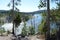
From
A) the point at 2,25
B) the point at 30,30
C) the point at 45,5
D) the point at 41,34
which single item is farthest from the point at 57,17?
the point at 2,25

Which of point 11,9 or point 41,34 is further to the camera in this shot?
point 11,9

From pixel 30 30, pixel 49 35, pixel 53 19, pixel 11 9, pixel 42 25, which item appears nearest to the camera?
pixel 49 35

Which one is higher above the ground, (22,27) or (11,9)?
(11,9)

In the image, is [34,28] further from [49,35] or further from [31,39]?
[49,35]

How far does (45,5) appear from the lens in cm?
1265

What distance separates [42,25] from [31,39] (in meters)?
1.49

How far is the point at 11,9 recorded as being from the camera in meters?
17.7

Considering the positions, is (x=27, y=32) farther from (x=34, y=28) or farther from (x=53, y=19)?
(x=53, y=19)

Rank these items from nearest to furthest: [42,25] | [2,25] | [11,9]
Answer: [42,25] → [11,9] → [2,25]

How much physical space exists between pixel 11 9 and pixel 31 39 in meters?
4.36

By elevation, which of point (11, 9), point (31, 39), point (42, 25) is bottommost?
point (31, 39)

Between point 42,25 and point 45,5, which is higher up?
point 45,5

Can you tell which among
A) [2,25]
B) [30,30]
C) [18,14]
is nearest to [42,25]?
[18,14]

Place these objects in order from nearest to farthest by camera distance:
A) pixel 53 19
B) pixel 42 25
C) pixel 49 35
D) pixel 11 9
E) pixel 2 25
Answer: pixel 49 35 → pixel 53 19 → pixel 42 25 → pixel 11 9 → pixel 2 25
